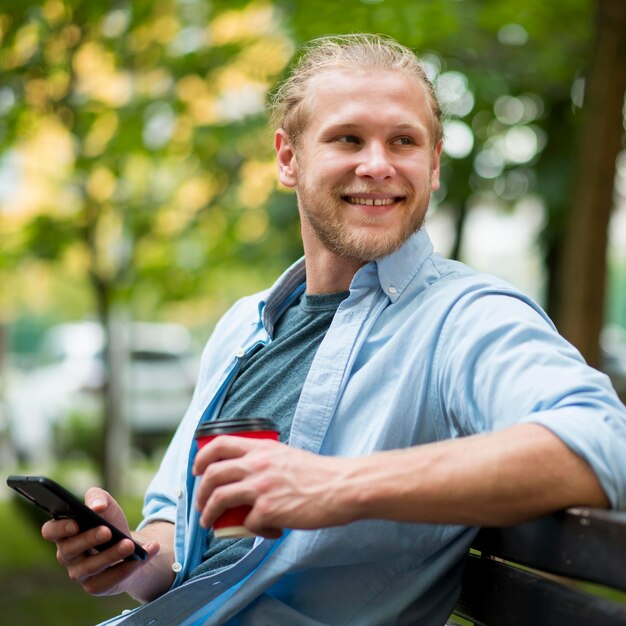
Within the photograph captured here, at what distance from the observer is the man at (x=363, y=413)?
5.49 ft

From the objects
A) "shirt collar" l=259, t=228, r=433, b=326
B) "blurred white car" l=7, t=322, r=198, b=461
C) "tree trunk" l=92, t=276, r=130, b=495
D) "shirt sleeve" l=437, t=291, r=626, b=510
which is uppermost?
"shirt collar" l=259, t=228, r=433, b=326

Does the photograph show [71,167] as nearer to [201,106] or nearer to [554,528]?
[201,106]

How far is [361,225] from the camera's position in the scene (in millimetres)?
2371

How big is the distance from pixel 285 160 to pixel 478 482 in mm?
1348

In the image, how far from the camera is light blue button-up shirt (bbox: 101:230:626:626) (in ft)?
5.96

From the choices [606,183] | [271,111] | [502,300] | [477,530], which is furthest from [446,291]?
[606,183]

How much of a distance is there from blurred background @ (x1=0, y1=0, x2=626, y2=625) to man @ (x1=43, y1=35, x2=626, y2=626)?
3.22 metres

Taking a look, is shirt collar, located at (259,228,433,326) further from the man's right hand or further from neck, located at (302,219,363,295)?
the man's right hand

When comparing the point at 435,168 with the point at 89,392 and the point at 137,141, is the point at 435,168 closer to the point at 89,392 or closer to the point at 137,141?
the point at 137,141

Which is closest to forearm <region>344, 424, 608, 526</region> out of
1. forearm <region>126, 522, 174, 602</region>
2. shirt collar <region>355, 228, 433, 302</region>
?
shirt collar <region>355, 228, 433, 302</region>

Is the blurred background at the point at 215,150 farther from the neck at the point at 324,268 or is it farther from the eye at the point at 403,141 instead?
the eye at the point at 403,141

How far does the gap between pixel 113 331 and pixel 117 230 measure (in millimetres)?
977

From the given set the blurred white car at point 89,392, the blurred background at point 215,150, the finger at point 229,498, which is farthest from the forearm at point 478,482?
the blurred white car at point 89,392

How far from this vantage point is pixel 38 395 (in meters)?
16.1
